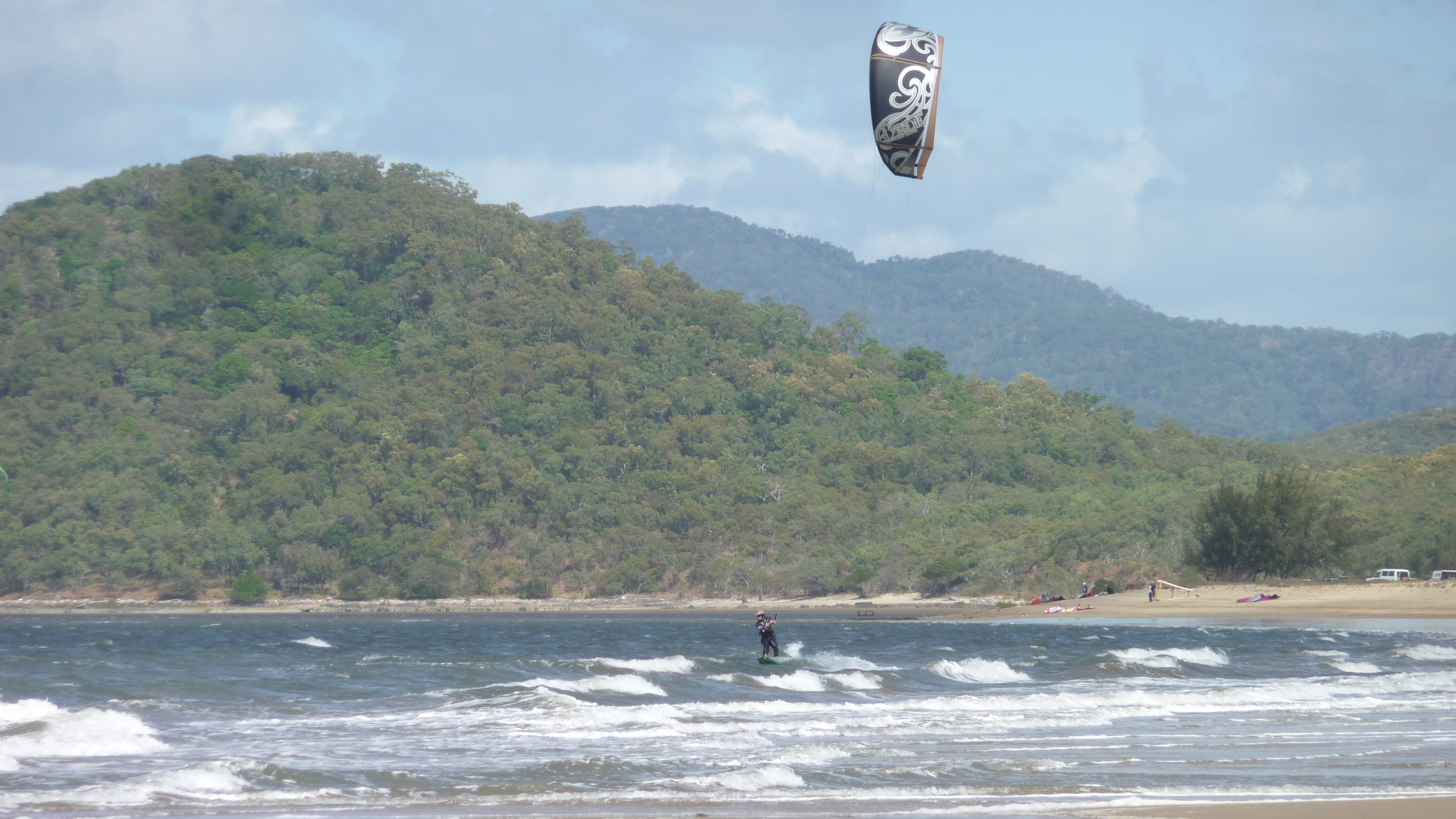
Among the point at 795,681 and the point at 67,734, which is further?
the point at 795,681

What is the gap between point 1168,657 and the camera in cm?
3300

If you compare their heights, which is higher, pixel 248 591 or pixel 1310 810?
pixel 1310 810

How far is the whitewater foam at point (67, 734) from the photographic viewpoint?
17766mm

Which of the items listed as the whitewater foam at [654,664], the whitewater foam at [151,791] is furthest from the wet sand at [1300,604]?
the whitewater foam at [151,791]

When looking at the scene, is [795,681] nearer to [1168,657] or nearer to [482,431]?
[1168,657]

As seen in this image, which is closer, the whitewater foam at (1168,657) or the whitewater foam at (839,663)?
the whitewater foam at (839,663)

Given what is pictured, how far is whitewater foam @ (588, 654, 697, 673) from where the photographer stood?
98.0ft

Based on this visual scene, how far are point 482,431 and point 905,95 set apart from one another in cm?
9684

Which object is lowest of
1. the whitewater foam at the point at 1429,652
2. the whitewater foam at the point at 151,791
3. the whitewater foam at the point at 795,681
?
the whitewater foam at the point at 795,681

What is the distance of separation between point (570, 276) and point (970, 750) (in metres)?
120

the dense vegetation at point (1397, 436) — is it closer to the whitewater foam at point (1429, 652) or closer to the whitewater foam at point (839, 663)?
the whitewater foam at point (1429, 652)

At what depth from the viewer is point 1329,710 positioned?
2267 centimetres

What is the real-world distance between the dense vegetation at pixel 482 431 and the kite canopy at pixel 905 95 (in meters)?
58.1

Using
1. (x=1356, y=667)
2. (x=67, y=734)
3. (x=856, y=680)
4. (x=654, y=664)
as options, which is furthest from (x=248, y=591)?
(x=1356, y=667)
